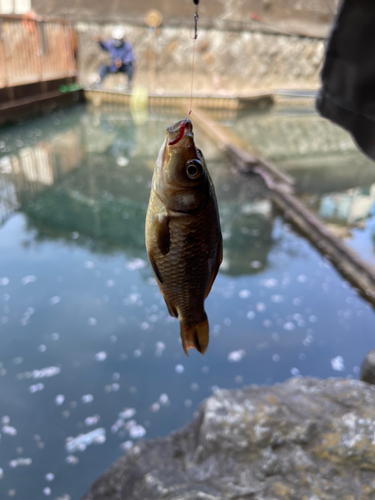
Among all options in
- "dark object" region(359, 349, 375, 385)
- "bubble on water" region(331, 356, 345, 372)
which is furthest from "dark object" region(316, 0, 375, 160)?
"bubble on water" region(331, 356, 345, 372)

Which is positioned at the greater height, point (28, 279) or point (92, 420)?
point (28, 279)

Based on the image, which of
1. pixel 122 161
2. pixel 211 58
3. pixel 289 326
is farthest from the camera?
pixel 211 58

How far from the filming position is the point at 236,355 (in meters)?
3.56

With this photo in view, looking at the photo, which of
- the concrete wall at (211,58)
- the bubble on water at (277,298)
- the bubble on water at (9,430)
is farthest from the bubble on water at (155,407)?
the concrete wall at (211,58)

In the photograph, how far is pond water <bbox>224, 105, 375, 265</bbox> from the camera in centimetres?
602

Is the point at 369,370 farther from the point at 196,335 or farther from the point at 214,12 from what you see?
the point at 214,12

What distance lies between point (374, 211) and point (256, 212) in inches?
82.1

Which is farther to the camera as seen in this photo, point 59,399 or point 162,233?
point 59,399

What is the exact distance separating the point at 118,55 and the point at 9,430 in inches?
553

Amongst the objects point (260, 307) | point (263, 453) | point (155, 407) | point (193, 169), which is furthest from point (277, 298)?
point (193, 169)

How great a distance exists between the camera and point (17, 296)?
4008mm

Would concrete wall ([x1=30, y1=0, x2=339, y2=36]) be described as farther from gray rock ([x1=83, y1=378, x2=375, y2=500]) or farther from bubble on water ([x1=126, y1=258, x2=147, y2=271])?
gray rock ([x1=83, y1=378, x2=375, y2=500])

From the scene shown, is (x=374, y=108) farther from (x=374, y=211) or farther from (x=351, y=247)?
(x=374, y=211)

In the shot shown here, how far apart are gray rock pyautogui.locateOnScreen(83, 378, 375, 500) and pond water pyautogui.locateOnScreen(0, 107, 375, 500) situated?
0.58 metres
